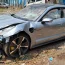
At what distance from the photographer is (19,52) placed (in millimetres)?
5402

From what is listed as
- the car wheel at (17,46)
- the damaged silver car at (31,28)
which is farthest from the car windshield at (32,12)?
the car wheel at (17,46)

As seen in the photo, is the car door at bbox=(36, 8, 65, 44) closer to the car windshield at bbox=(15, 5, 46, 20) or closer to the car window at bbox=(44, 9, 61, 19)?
the car window at bbox=(44, 9, 61, 19)

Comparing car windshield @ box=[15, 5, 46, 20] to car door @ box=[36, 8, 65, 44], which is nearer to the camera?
car door @ box=[36, 8, 65, 44]

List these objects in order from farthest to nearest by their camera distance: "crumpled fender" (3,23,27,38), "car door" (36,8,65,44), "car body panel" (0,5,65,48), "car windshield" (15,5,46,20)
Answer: "car windshield" (15,5,46,20) < "car door" (36,8,65,44) < "car body panel" (0,5,65,48) < "crumpled fender" (3,23,27,38)

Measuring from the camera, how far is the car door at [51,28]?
19.3 feet

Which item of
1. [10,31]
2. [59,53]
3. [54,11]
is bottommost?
[59,53]

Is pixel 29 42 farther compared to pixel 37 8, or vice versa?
pixel 37 8

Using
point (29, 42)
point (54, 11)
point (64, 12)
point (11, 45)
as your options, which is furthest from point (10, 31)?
point (64, 12)

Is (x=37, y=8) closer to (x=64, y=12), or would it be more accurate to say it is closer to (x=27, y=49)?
(x=64, y=12)

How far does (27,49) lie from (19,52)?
340 mm

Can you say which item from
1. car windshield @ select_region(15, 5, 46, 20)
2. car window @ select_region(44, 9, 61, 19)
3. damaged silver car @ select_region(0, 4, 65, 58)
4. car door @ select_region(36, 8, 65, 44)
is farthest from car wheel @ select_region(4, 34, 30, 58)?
car window @ select_region(44, 9, 61, 19)

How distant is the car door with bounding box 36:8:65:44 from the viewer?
19.3 feet

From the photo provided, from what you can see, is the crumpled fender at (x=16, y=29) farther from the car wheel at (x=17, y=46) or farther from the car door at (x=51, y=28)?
the car door at (x=51, y=28)

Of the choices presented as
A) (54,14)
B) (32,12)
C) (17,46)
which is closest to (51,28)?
(54,14)
